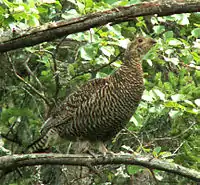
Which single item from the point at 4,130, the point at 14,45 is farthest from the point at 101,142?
the point at 14,45

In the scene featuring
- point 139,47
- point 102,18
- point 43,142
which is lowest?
point 43,142

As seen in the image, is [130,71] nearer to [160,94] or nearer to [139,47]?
[139,47]

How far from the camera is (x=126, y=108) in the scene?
4.95 m

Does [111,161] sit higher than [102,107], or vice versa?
[111,161]

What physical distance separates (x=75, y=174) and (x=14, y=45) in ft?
10.1

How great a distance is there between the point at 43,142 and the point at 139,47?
1.31 m

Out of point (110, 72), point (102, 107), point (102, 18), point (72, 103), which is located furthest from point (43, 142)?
point (102, 18)

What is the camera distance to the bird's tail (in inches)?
200

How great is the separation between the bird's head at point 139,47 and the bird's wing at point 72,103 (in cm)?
42

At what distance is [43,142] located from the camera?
515 cm

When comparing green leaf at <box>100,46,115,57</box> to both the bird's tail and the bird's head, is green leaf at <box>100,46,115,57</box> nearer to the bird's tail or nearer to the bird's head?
the bird's head

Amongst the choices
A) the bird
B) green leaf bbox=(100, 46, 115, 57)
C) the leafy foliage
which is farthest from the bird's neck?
green leaf bbox=(100, 46, 115, 57)

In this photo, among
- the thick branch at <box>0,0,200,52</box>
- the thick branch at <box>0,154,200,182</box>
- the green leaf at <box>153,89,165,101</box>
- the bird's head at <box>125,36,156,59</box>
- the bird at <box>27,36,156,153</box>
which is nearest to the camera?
the thick branch at <box>0,0,200,52</box>

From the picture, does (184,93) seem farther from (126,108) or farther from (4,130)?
(4,130)
